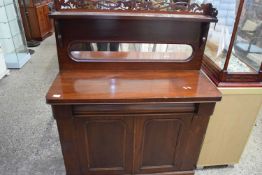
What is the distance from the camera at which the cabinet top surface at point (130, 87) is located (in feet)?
3.49

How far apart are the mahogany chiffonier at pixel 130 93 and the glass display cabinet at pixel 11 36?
2.59m

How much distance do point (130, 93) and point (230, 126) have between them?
827 mm

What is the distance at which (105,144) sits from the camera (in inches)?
51.0

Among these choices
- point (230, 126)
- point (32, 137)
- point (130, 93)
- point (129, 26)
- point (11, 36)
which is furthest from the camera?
point (11, 36)

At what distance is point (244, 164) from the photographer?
67.4 inches

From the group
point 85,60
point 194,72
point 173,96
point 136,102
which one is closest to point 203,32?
point 194,72

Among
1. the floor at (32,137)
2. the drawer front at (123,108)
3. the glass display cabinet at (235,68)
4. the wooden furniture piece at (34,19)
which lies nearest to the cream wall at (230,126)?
the glass display cabinet at (235,68)

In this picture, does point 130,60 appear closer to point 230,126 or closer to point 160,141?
point 160,141

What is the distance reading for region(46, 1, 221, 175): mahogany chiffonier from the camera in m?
1.12

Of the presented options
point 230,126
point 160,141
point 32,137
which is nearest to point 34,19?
point 32,137

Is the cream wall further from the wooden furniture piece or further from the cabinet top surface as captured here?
the wooden furniture piece

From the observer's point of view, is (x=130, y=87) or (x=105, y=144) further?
(x=105, y=144)

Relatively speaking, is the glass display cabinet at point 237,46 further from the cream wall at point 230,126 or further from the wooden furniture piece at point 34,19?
the wooden furniture piece at point 34,19

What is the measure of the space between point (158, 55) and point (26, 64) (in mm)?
2832
